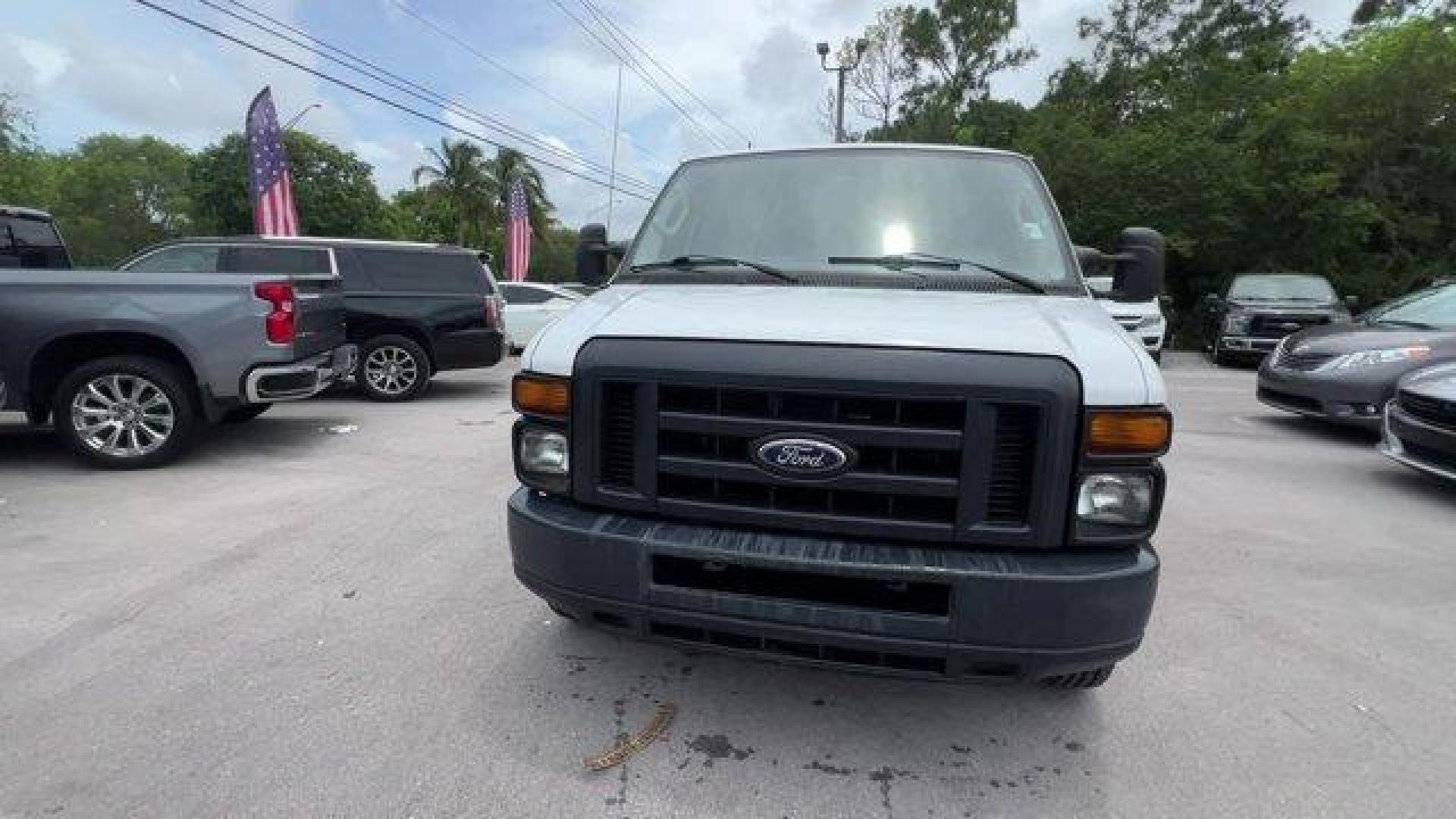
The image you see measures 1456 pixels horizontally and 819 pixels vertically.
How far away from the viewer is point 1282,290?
51.0 feet

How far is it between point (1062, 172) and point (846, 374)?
2291 centimetres

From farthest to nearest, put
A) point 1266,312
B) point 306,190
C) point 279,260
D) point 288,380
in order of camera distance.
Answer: point 306,190 < point 1266,312 < point 279,260 < point 288,380

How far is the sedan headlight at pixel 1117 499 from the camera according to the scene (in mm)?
2359

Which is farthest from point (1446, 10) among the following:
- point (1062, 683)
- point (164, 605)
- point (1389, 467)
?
→ point (164, 605)

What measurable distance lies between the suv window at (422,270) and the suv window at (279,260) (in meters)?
0.39

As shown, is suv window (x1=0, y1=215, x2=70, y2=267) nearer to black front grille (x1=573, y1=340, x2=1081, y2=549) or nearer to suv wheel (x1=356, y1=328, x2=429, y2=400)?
suv wheel (x1=356, y1=328, x2=429, y2=400)

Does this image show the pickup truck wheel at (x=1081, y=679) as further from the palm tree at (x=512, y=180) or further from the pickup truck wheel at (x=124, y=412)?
the palm tree at (x=512, y=180)

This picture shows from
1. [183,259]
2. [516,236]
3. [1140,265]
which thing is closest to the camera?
[1140,265]

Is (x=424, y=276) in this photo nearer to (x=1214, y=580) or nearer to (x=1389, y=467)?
(x=1214, y=580)

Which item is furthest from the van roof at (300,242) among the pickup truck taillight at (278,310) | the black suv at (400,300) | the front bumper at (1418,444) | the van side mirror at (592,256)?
the front bumper at (1418,444)

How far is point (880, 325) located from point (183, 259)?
887 cm

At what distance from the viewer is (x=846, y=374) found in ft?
7.64

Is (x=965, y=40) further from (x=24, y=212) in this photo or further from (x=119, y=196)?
(x=119, y=196)

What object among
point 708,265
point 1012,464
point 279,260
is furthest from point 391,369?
point 1012,464
